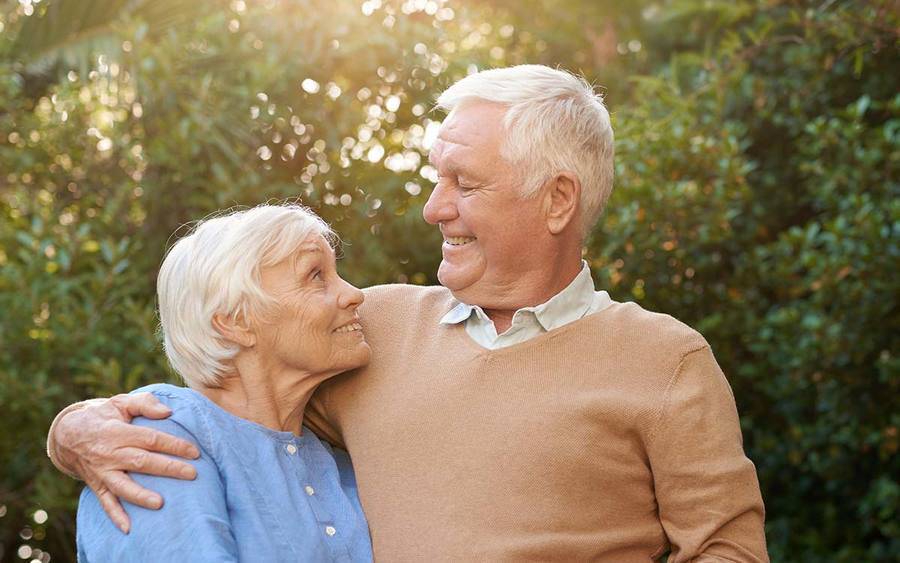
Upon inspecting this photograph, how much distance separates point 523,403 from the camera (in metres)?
2.27

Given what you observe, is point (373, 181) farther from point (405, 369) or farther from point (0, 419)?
point (405, 369)

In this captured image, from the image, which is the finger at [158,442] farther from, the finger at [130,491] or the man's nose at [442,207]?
the man's nose at [442,207]

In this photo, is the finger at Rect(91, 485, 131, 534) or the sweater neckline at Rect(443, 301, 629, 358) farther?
the sweater neckline at Rect(443, 301, 629, 358)

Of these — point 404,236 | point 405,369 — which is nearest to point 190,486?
point 405,369

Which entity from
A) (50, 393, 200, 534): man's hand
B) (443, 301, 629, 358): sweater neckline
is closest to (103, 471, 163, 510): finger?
(50, 393, 200, 534): man's hand

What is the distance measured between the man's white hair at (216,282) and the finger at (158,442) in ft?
0.79

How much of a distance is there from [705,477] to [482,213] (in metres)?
0.72

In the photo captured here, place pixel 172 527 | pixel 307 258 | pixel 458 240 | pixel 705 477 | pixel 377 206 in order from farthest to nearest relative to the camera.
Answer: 1. pixel 377 206
2. pixel 458 240
3. pixel 307 258
4. pixel 705 477
5. pixel 172 527

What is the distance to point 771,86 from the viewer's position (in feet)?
18.4

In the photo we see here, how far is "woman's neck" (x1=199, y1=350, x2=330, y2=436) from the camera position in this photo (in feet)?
7.68

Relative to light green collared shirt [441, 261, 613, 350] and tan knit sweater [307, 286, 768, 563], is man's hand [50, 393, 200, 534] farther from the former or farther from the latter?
light green collared shirt [441, 261, 613, 350]

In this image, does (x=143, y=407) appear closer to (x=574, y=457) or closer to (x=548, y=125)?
(x=574, y=457)

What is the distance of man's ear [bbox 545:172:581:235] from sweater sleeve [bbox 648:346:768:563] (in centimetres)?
46

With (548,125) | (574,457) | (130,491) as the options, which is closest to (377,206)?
(548,125)
